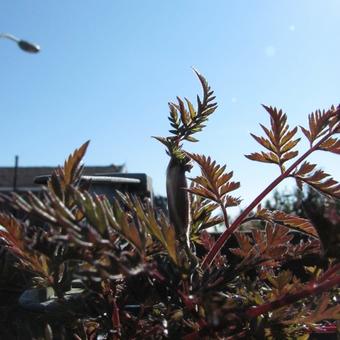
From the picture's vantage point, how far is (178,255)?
730 millimetres

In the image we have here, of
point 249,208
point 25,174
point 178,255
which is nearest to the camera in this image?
point 178,255

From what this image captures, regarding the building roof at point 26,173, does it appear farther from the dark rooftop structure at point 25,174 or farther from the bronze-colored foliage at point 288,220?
the bronze-colored foliage at point 288,220

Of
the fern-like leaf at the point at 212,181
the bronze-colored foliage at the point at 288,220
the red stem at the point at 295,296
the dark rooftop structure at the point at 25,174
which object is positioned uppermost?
the dark rooftop structure at the point at 25,174

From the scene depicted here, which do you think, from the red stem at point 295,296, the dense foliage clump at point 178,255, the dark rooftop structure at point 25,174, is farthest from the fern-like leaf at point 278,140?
the dark rooftop structure at point 25,174

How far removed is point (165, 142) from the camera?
3.61 ft

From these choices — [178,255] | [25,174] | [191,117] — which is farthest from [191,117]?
[25,174]

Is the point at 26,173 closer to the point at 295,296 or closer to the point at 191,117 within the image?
the point at 191,117

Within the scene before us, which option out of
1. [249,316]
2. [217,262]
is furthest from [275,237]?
[249,316]

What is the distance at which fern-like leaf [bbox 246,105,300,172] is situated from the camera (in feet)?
3.49

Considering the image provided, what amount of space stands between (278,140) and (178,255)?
0.44m

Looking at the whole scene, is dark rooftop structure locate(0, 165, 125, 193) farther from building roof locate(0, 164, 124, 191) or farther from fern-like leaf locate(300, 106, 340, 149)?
fern-like leaf locate(300, 106, 340, 149)

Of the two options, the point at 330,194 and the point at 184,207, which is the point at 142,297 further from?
the point at 330,194

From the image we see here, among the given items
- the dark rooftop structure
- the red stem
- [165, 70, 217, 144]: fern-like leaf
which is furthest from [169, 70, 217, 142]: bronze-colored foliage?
the dark rooftop structure

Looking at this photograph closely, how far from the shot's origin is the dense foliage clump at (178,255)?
2.18 feet
